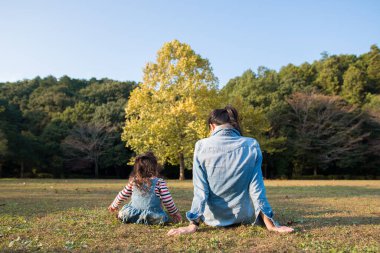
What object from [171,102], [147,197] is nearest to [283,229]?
[147,197]

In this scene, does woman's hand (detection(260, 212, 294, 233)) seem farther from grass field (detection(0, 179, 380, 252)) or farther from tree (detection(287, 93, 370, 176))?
tree (detection(287, 93, 370, 176))

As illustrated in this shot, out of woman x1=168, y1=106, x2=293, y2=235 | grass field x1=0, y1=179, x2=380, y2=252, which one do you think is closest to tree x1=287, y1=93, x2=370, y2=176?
grass field x1=0, y1=179, x2=380, y2=252

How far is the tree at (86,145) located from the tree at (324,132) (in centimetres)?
1662

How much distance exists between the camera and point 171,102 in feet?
64.5

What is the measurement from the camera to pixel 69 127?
1201 inches

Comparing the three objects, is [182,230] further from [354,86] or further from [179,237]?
[354,86]

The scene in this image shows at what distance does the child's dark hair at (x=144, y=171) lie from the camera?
180 inches

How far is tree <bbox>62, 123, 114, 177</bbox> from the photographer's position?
92.4 feet

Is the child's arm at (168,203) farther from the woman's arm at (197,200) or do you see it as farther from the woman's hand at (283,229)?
the woman's hand at (283,229)

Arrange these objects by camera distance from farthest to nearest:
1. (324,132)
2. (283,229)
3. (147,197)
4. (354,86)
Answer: (354,86) → (324,132) → (147,197) → (283,229)

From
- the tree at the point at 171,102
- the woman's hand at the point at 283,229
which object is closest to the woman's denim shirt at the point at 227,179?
the woman's hand at the point at 283,229

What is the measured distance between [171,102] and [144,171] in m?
15.2

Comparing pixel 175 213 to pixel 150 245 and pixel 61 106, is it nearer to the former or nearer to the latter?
pixel 150 245

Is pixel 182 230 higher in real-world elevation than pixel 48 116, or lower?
lower
